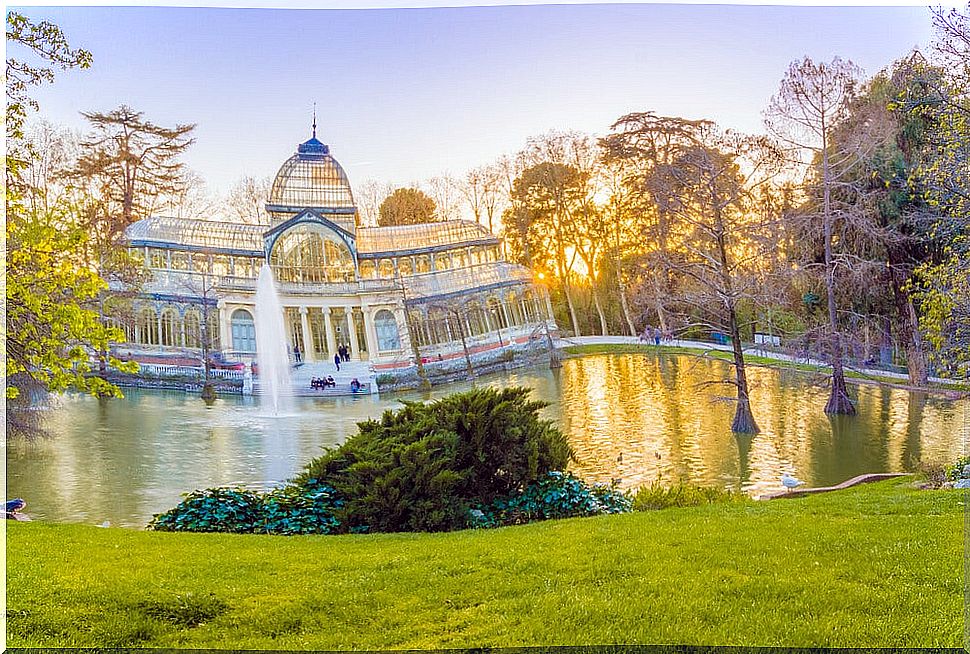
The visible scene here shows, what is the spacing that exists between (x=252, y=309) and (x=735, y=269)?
3.54 metres

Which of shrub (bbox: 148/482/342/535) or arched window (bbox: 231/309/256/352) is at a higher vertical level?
arched window (bbox: 231/309/256/352)

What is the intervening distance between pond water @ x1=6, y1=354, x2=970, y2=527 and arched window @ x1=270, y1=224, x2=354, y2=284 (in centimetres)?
89

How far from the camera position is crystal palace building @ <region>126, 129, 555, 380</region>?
5578mm

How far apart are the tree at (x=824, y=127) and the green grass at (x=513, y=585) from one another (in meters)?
1.57

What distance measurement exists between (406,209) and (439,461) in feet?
6.19

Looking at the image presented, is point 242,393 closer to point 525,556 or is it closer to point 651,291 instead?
point 525,556

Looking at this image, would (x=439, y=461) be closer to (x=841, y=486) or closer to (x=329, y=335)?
(x=329, y=335)

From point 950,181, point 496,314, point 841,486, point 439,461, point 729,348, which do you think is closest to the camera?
point 439,461

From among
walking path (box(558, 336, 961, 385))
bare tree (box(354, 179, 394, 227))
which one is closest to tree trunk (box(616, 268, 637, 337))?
walking path (box(558, 336, 961, 385))

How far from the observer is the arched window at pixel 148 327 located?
5559 mm

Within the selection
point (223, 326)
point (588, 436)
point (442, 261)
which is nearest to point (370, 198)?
point (442, 261)

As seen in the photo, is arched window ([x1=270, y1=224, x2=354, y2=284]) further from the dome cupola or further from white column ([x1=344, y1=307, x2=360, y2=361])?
white column ([x1=344, y1=307, x2=360, y2=361])

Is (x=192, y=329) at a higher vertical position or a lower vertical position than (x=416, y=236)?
lower

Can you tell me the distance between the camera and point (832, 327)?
6.01 metres
